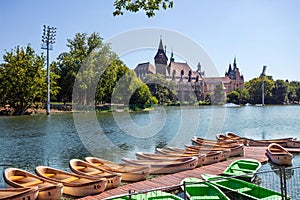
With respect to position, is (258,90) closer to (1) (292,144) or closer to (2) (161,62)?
(2) (161,62)

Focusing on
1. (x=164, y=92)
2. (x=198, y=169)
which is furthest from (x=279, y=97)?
(x=198, y=169)

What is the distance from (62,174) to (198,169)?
480cm

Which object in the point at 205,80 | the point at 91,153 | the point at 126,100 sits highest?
the point at 205,80

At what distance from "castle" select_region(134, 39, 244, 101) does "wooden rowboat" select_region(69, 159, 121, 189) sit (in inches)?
2172

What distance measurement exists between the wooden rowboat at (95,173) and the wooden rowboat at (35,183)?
1164 mm

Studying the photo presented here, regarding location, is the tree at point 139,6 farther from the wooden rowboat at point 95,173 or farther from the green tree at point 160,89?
the green tree at point 160,89

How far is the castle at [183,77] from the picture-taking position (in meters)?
75.4

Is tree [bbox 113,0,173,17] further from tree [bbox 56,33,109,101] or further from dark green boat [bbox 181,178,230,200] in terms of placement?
tree [bbox 56,33,109,101]

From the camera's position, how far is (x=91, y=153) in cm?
1744

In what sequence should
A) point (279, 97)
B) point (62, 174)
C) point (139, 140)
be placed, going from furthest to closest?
1. point (279, 97)
2. point (139, 140)
3. point (62, 174)

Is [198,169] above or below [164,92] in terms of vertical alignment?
below

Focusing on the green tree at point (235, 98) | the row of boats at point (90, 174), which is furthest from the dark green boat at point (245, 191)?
the green tree at point (235, 98)

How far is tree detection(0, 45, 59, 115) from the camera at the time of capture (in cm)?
4509

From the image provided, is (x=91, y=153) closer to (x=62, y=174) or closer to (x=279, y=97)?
(x=62, y=174)
